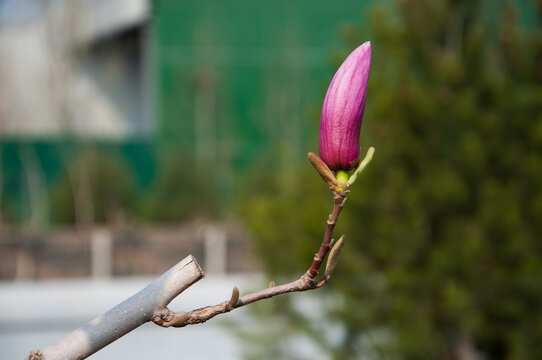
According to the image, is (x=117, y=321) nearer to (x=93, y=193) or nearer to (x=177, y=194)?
(x=177, y=194)

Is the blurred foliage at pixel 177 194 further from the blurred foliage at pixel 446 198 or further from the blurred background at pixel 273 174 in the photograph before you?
the blurred foliage at pixel 446 198

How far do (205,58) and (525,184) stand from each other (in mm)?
7621

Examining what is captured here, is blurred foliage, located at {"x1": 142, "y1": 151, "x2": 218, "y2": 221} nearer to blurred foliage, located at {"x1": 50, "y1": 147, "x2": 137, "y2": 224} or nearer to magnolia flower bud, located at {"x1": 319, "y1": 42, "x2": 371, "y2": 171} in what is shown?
blurred foliage, located at {"x1": 50, "y1": 147, "x2": 137, "y2": 224}

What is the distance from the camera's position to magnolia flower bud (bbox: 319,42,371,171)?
0.49m

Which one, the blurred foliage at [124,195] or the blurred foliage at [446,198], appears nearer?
the blurred foliage at [446,198]

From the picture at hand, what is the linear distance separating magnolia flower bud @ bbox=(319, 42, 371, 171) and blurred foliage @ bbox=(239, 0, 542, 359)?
9.42 feet

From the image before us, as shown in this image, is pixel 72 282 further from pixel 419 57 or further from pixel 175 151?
pixel 419 57

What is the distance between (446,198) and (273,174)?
453 centimetres

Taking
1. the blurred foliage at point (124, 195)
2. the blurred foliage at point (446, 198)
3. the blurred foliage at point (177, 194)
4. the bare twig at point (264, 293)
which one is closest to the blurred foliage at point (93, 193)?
the blurred foliage at point (124, 195)

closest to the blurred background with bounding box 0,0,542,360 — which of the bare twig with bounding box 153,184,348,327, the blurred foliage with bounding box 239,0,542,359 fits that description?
the blurred foliage with bounding box 239,0,542,359

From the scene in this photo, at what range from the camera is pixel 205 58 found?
419 inches

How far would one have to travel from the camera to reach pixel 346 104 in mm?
489

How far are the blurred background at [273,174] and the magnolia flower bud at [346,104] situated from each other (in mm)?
2820

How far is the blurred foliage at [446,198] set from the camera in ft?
11.1
